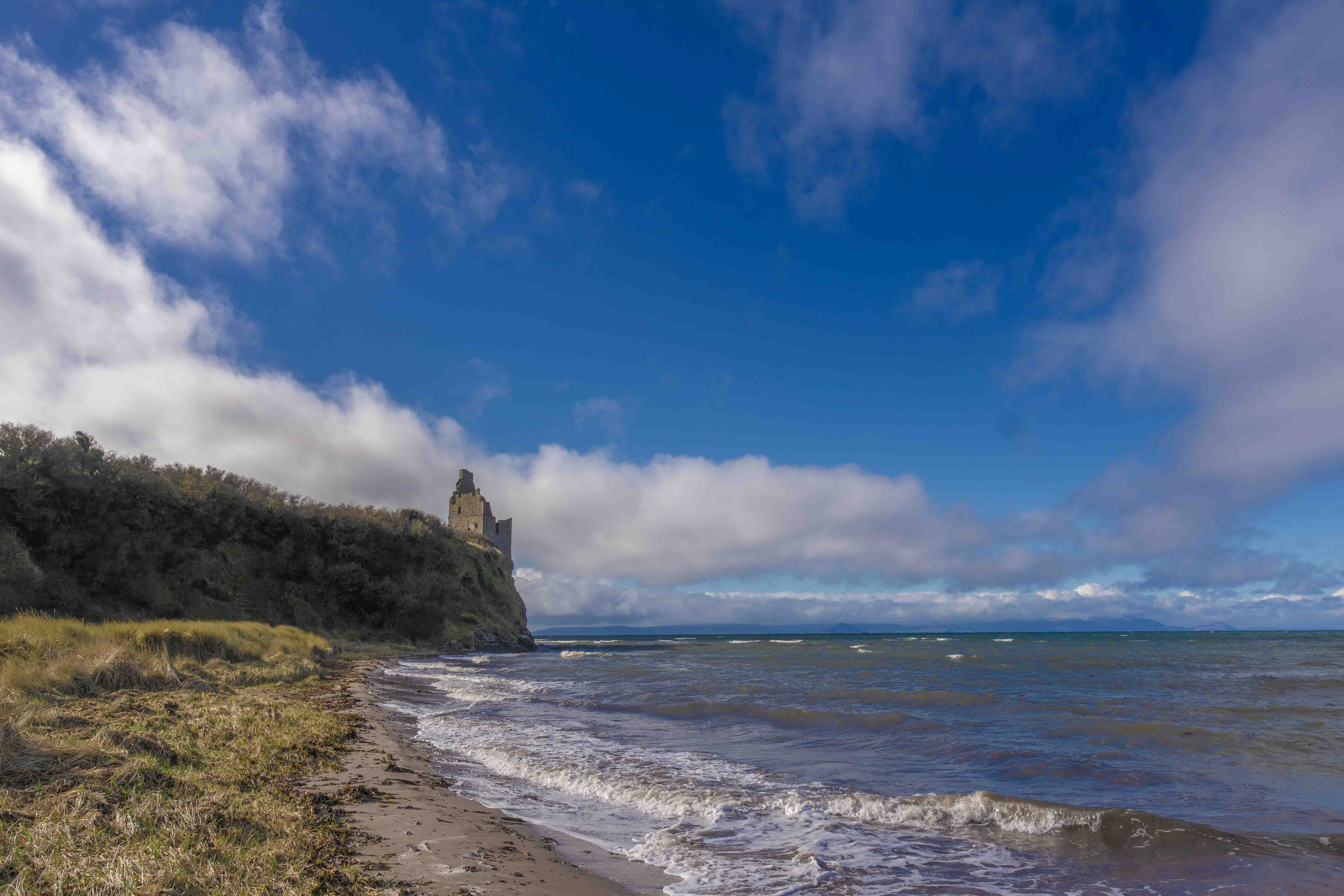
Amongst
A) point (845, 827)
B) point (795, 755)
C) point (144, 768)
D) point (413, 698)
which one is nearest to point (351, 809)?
point (144, 768)

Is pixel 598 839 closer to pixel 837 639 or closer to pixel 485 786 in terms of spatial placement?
pixel 485 786

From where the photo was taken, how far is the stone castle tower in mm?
82812

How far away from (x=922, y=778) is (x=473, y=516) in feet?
260

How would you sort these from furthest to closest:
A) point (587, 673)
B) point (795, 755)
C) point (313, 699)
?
point (587, 673) < point (313, 699) < point (795, 755)

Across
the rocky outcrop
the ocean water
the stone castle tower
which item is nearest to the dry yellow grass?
the ocean water

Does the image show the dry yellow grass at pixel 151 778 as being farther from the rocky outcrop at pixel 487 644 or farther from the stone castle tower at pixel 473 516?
the stone castle tower at pixel 473 516

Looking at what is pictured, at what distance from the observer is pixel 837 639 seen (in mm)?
105062

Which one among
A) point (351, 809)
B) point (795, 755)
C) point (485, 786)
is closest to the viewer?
point (351, 809)

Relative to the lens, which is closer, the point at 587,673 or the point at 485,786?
the point at 485,786

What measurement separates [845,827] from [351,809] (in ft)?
17.2

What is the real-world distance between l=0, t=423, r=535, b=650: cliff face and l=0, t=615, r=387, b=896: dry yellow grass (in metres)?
13.9

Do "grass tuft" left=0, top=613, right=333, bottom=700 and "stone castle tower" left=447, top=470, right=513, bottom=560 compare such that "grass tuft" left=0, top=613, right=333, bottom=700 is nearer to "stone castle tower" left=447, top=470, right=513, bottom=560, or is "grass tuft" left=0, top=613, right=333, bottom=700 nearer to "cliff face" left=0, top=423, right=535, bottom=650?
"cliff face" left=0, top=423, right=535, bottom=650

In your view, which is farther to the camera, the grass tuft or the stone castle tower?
the stone castle tower

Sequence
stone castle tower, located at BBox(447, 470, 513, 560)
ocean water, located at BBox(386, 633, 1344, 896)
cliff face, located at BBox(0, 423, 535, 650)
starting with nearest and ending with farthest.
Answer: ocean water, located at BBox(386, 633, 1344, 896)
cliff face, located at BBox(0, 423, 535, 650)
stone castle tower, located at BBox(447, 470, 513, 560)
